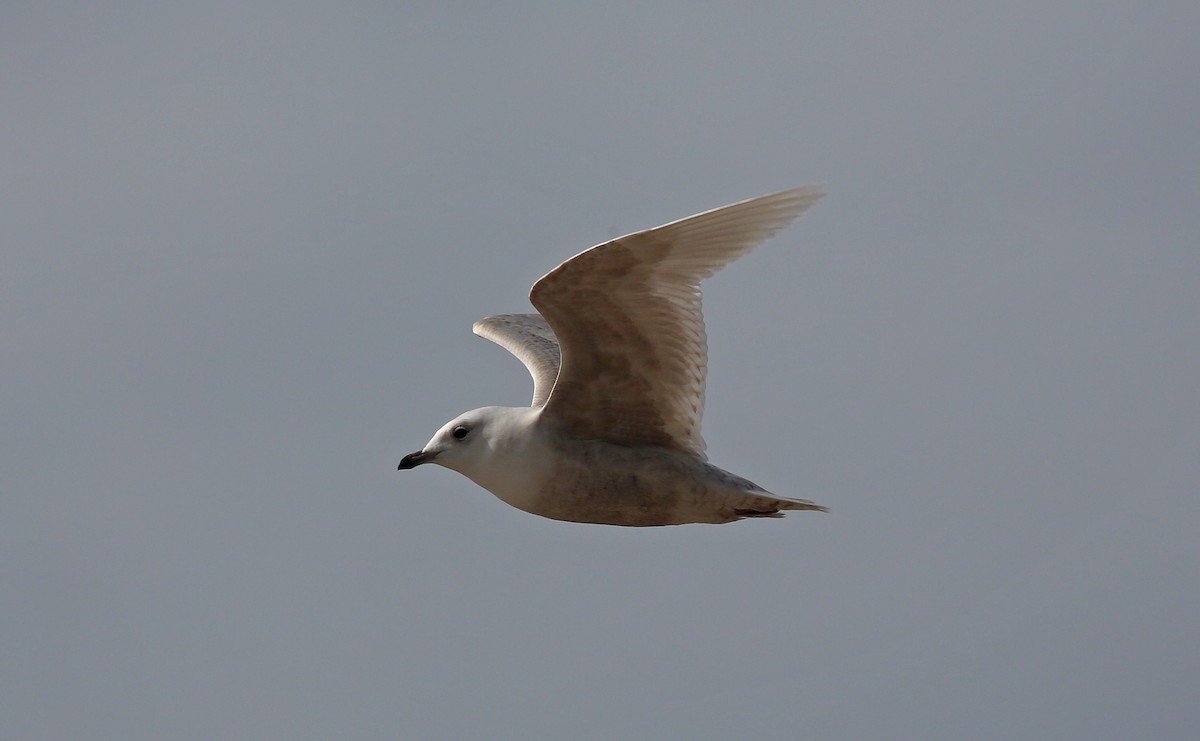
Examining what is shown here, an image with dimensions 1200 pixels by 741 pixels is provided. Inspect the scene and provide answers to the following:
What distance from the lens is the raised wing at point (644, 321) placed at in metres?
12.5

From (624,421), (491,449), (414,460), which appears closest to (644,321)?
(624,421)

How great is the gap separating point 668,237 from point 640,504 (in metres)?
2.17

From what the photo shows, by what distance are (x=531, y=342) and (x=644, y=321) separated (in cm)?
415

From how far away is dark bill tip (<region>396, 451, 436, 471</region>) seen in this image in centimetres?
1412

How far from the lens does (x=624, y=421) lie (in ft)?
44.9

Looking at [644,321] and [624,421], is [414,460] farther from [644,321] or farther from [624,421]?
[644,321]

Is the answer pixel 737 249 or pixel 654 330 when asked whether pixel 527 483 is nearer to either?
pixel 654 330

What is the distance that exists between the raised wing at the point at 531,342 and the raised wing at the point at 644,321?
76.1 inches

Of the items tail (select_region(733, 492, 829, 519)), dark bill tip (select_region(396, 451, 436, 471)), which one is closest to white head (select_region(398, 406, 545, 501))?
→ dark bill tip (select_region(396, 451, 436, 471))

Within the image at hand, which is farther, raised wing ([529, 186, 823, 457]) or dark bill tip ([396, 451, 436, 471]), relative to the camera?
dark bill tip ([396, 451, 436, 471])

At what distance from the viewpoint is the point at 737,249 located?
12.7 m

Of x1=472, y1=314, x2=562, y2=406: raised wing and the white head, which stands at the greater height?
x1=472, y1=314, x2=562, y2=406: raised wing

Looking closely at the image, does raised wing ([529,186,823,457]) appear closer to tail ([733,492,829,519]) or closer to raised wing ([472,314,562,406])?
tail ([733,492,829,519])

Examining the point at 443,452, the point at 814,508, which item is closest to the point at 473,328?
the point at 443,452
